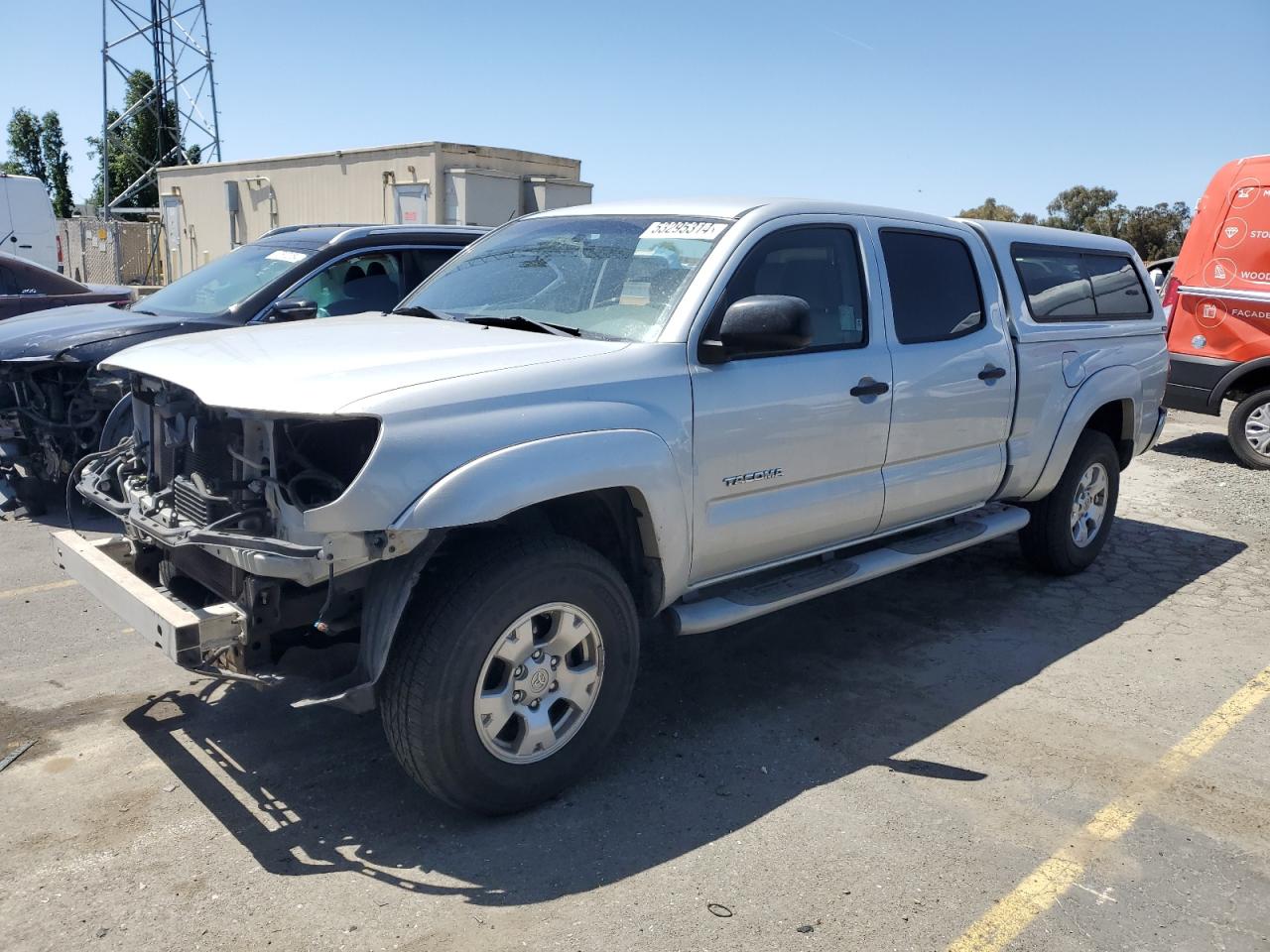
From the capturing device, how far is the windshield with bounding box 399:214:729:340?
403 cm

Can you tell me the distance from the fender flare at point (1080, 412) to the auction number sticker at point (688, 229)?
2.68 metres


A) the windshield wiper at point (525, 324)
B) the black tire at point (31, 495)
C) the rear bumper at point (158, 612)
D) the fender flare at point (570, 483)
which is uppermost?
the windshield wiper at point (525, 324)

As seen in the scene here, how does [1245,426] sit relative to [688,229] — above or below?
below

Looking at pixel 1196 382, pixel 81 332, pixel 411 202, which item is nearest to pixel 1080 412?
pixel 1196 382

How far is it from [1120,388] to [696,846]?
14.2ft

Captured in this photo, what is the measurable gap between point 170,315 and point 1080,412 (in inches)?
238

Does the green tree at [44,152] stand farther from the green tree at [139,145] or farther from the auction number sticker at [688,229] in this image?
the auction number sticker at [688,229]

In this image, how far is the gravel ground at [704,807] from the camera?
3.00 metres

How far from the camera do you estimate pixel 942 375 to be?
4879 millimetres

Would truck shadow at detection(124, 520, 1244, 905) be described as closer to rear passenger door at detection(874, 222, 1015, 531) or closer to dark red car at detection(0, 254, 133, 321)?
rear passenger door at detection(874, 222, 1015, 531)

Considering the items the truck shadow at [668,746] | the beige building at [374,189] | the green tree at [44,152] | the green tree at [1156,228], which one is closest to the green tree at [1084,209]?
the green tree at [1156,228]

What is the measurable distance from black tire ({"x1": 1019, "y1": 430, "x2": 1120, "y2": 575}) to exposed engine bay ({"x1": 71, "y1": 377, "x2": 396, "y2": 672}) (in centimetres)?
440

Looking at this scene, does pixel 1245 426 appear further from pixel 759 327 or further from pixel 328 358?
pixel 328 358

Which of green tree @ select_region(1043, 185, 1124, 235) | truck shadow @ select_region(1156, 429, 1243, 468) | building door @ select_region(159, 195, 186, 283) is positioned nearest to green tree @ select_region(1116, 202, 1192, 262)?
green tree @ select_region(1043, 185, 1124, 235)
